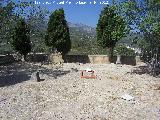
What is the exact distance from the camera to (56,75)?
26.6 metres

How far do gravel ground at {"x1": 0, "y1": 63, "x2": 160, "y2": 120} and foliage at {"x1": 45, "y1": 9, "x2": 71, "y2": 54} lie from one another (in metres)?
10.4

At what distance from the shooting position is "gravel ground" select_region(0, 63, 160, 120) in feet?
53.7

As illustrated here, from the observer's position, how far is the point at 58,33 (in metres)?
38.6

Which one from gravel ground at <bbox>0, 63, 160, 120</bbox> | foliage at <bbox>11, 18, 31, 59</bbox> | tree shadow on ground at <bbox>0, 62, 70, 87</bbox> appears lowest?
gravel ground at <bbox>0, 63, 160, 120</bbox>

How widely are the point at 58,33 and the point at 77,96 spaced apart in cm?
1933

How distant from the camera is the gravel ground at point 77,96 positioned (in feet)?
53.7

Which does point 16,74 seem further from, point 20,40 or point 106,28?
point 106,28

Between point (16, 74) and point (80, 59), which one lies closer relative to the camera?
point (16, 74)

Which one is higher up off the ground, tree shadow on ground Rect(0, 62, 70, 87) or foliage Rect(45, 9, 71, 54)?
foliage Rect(45, 9, 71, 54)

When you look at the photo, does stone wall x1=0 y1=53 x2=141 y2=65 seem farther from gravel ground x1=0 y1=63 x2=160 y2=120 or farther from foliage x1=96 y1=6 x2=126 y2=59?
gravel ground x1=0 y1=63 x2=160 y2=120

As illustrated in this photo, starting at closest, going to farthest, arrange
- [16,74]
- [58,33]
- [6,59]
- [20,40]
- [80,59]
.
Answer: [16,74], [6,59], [20,40], [58,33], [80,59]

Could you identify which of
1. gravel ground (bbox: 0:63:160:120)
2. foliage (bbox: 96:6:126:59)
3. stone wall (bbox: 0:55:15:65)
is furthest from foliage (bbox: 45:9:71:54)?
gravel ground (bbox: 0:63:160:120)

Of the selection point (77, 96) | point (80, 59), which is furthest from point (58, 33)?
point (77, 96)

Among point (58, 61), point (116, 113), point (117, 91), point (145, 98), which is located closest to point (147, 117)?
point (116, 113)
